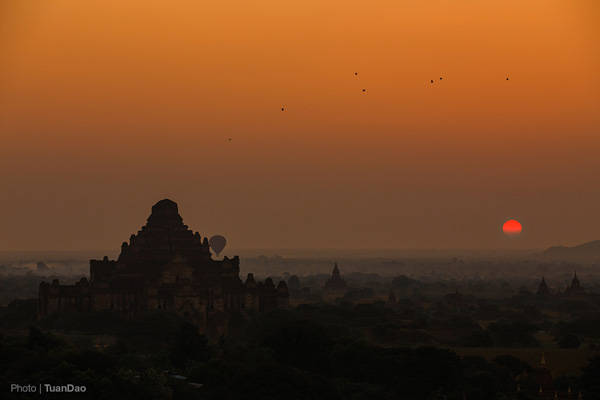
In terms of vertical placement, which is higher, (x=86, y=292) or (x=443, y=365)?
(x=86, y=292)

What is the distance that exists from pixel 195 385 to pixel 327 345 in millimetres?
17998

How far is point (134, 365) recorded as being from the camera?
67.1 m

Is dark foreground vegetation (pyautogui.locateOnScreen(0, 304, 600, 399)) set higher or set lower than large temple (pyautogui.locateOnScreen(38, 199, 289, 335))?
lower

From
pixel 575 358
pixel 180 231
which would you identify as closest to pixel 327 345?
pixel 575 358

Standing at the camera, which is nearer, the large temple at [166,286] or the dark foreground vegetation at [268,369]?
the dark foreground vegetation at [268,369]

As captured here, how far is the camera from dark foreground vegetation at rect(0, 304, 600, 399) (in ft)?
197

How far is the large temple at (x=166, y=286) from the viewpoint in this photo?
10512 cm

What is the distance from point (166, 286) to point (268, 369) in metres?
43.8

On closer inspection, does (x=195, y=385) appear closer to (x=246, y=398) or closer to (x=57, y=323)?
(x=246, y=398)

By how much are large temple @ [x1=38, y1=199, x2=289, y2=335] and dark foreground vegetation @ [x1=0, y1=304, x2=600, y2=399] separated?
30.9 ft

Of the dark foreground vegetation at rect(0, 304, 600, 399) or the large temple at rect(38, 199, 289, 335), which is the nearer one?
the dark foreground vegetation at rect(0, 304, 600, 399)

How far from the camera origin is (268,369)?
2480 inches

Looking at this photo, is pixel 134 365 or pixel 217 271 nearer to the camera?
pixel 134 365

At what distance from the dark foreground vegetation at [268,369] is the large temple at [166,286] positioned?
942cm
